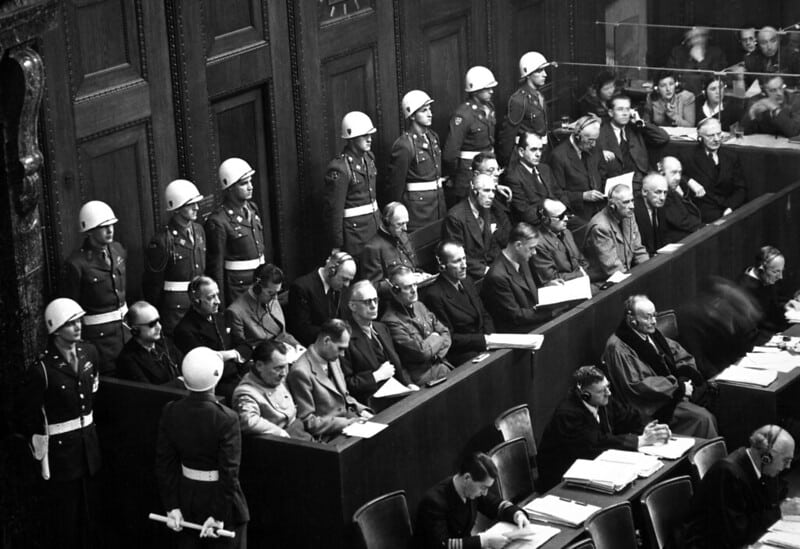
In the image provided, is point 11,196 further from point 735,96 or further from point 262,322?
point 735,96

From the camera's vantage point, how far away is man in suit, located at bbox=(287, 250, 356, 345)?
10.7 meters

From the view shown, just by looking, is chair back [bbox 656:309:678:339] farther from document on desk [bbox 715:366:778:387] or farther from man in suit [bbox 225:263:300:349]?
man in suit [bbox 225:263:300:349]

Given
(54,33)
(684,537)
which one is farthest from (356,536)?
(54,33)

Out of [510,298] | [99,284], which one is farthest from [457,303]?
[99,284]

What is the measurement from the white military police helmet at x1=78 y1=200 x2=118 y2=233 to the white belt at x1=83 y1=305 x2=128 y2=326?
53 cm

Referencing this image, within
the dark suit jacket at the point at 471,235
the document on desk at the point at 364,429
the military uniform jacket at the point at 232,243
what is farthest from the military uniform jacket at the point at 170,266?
the dark suit jacket at the point at 471,235

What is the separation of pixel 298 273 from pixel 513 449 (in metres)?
3.45

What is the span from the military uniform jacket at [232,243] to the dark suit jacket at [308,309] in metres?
0.51

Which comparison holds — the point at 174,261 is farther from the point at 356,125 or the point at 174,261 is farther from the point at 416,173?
the point at 416,173

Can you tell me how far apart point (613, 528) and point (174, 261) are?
3.47 meters

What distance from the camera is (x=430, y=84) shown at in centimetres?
1366

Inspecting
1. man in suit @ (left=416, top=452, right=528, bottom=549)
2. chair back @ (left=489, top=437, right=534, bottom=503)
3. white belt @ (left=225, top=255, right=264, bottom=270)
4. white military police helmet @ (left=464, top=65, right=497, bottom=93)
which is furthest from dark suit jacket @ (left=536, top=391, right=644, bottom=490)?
white military police helmet @ (left=464, top=65, right=497, bottom=93)

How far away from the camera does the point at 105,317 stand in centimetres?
1007

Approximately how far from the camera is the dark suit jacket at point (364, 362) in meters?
9.82
